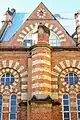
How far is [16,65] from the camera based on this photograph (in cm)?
1862

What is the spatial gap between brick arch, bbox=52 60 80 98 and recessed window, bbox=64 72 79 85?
0.60ft

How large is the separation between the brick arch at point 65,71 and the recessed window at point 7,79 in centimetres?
258

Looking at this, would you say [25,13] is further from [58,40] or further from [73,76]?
[73,76]

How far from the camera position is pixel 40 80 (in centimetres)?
1738

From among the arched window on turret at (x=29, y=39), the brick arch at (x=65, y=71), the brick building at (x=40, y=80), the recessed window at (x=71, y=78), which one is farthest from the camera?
the arched window on turret at (x=29, y=39)

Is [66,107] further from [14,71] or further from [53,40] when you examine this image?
[53,40]

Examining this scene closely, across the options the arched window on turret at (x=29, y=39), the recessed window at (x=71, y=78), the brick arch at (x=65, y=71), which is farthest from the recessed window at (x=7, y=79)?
the recessed window at (x=71, y=78)

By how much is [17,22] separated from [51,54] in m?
6.86

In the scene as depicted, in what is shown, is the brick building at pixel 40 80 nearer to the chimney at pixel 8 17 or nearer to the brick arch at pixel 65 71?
the brick arch at pixel 65 71

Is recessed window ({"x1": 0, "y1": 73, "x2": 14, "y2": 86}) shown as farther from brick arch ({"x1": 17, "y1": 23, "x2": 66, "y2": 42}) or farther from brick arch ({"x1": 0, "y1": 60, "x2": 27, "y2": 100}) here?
brick arch ({"x1": 17, "y1": 23, "x2": 66, "y2": 42})

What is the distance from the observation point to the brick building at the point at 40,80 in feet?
55.8

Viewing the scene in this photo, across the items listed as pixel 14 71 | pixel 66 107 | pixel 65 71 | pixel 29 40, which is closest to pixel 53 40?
pixel 29 40

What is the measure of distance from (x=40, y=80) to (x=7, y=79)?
2.27m

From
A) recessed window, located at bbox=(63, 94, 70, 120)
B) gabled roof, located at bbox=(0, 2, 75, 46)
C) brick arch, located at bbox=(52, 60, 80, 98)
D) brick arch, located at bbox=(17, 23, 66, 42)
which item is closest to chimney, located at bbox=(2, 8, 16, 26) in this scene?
gabled roof, located at bbox=(0, 2, 75, 46)
